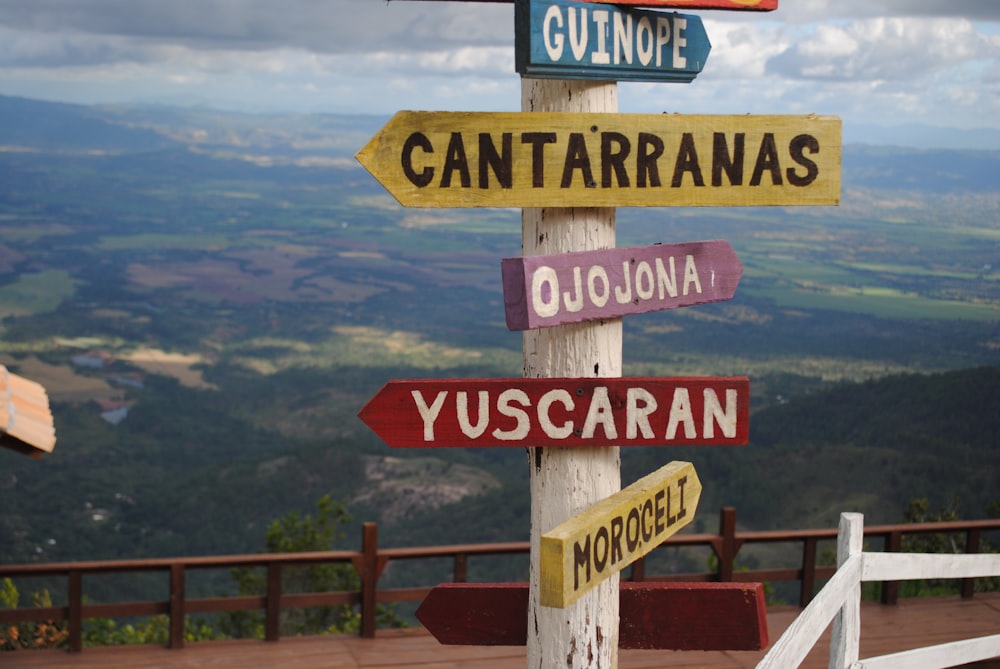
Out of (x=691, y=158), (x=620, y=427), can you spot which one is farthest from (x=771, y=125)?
(x=620, y=427)

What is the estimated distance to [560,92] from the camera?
3650 millimetres

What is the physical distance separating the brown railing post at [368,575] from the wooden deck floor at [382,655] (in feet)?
0.34

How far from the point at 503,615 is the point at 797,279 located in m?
106

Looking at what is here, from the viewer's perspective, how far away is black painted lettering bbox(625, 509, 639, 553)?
11.8ft

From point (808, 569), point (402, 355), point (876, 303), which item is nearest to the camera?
point (808, 569)

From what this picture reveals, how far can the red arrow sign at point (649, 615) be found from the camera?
12.6 ft

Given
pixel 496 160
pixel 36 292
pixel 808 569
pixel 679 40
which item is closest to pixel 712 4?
pixel 679 40

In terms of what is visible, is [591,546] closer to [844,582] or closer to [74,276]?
[844,582]

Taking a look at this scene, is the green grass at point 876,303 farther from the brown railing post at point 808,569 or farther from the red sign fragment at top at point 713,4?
the red sign fragment at top at point 713,4

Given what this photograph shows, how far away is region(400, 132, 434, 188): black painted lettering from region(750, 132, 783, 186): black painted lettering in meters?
0.97

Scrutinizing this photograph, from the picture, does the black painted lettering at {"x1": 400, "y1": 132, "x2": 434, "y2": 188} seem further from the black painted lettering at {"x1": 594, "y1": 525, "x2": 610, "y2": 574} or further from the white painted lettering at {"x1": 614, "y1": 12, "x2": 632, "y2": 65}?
the black painted lettering at {"x1": 594, "y1": 525, "x2": 610, "y2": 574}

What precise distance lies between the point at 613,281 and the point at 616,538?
753mm

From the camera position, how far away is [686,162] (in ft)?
11.8

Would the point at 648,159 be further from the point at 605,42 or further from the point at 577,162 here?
the point at 605,42
